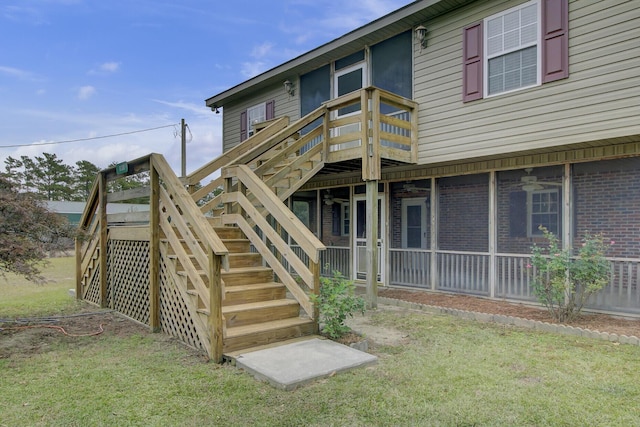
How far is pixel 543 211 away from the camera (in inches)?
264

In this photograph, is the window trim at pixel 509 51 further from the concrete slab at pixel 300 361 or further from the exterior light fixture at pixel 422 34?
the concrete slab at pixel 300 361

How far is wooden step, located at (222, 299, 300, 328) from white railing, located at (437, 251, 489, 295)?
3.84 m

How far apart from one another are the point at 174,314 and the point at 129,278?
1.59m

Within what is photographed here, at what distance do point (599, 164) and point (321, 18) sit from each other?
1212 centimetres

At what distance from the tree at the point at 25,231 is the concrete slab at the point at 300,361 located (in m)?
3.02

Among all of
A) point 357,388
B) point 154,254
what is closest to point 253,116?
point 154,254

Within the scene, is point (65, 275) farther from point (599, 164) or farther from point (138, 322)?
point (599, 164)

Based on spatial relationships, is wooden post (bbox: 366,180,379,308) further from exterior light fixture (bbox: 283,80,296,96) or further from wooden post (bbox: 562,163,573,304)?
exterior light fixture (bbox: 283,80,296,96)

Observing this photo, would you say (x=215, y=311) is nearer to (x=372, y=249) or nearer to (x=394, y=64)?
(x=372, y=249)

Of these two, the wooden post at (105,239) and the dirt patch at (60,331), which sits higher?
the wooden post at (105,239)

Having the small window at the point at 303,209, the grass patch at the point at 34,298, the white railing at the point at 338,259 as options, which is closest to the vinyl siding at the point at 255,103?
the small window at the point at 303,209

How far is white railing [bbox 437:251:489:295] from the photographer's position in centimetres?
730

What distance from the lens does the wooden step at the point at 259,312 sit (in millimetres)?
4512

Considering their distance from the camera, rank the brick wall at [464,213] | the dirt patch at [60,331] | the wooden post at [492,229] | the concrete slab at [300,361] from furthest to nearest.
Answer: the brick wall at [464,213] → the wooden post at [492,229] → the dirt patch at [60,331] → the concrete slab at [300,361]
